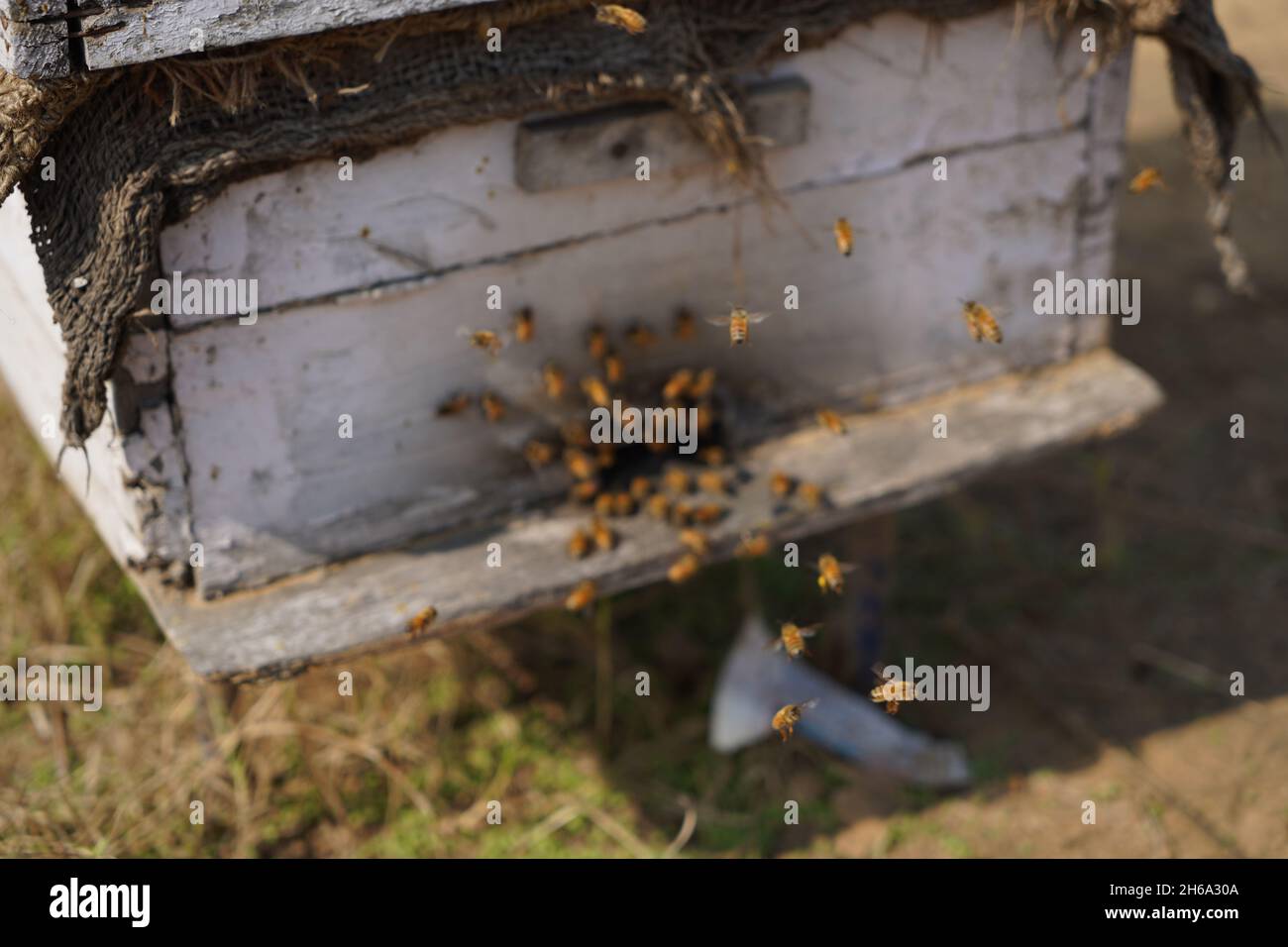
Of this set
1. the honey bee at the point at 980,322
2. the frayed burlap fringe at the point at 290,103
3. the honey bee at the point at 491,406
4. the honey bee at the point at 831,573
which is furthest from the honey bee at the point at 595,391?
the honey bee at the point at 980,322

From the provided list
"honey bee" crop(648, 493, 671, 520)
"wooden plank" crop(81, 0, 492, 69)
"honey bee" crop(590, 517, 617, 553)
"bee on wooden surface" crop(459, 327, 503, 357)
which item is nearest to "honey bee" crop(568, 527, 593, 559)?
"honey bee" crop(590, 517, 617, 553)

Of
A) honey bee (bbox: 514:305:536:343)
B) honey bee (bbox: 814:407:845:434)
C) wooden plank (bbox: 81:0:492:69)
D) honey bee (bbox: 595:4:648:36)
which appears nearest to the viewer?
wooden plank (bbox: 81:0:492:69)

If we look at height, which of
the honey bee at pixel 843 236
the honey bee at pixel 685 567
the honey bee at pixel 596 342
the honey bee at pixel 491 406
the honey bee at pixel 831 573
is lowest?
the honey bee at pixel 831 573

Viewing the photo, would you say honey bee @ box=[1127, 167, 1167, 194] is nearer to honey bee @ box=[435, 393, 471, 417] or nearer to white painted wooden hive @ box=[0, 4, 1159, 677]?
white painted wooden hive @ box=[0, 4, 1159, 677]

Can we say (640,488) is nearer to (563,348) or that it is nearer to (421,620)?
(563,348)

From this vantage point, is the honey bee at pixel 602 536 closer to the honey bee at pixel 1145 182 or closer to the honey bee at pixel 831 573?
the honey bee at pixel 831 573

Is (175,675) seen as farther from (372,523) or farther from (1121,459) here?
(1121,459)
